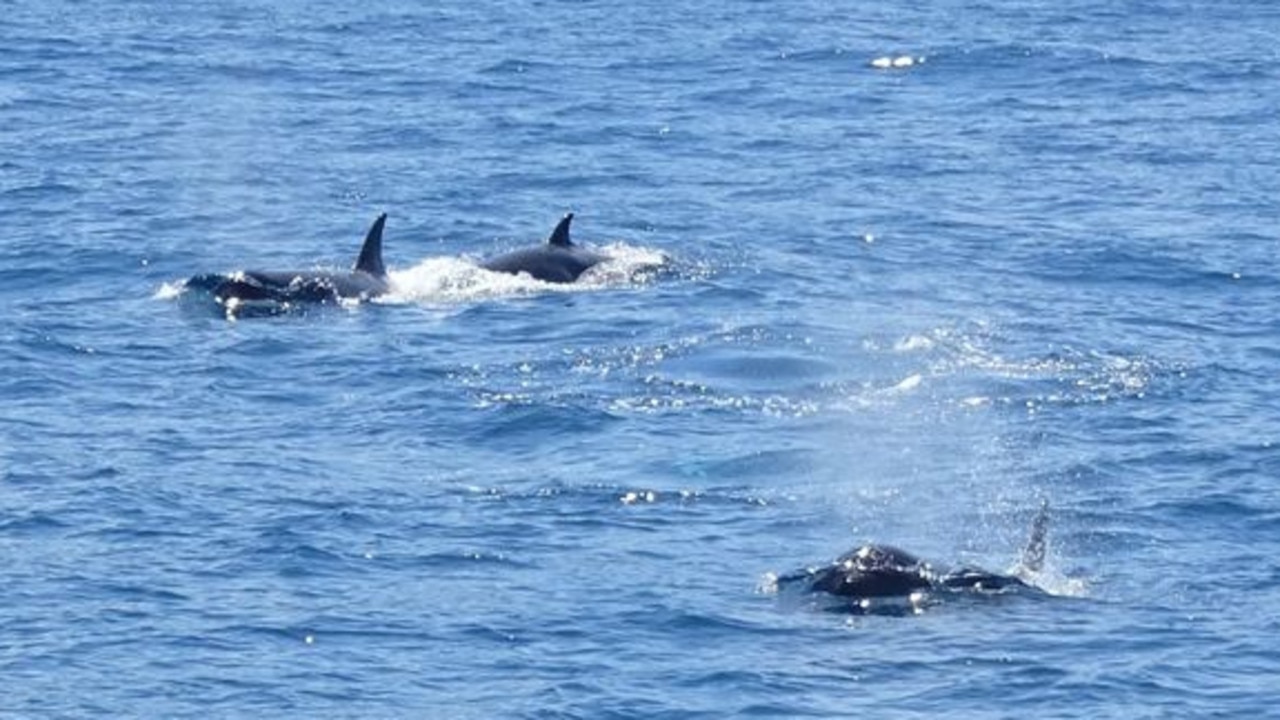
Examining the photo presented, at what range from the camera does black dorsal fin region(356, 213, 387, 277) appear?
5672cm

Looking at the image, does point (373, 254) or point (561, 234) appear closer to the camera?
point (373, 254)

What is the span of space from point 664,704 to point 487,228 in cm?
2795

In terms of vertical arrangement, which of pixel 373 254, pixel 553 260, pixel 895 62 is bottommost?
pixel 895 62

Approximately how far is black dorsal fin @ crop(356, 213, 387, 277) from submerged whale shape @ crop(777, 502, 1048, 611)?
17.9m

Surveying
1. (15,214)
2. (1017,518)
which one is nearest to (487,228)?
(15,214)

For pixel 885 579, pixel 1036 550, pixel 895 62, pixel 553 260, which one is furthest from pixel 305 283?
pixel 895 62

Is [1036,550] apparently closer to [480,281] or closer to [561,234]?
[480,281]

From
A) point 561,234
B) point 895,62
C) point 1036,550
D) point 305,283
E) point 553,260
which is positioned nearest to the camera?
point 1036,550

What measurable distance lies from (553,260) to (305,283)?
14.5ft

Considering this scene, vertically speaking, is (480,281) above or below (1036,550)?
below

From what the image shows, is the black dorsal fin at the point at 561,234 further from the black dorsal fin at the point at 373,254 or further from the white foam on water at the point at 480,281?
the black dorsal fin at the point at 373,254

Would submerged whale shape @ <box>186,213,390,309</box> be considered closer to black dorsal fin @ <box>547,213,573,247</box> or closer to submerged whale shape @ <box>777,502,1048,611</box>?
black dorsal fin @ <box>547,213,573,247</box>

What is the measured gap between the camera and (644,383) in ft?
164

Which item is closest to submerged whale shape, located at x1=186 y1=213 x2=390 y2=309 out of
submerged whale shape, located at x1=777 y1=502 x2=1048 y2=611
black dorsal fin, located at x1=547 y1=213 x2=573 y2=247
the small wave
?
black dorsal fin, located at x1=547 y1=213 x2=573 y2=247
